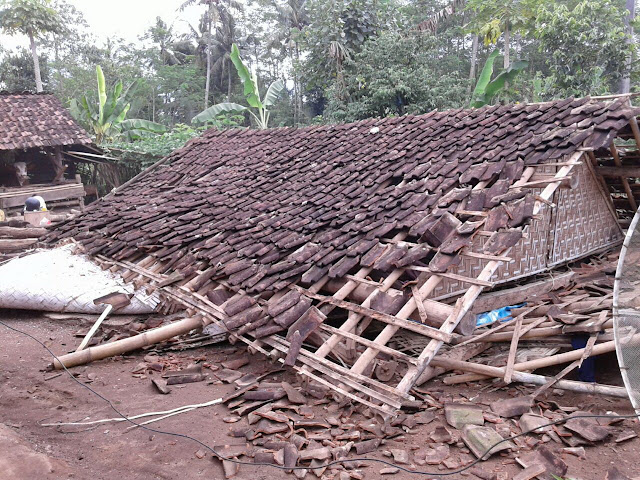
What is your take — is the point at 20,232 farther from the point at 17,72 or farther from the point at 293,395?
the point at 17,72

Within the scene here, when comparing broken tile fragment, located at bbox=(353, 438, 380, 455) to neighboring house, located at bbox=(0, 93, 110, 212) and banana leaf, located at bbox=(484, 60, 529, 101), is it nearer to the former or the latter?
banana leaf, located at bbox=(484, 60, 529, 101)

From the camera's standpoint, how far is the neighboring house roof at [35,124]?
15935 millimetres

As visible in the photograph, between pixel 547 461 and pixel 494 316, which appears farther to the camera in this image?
pixel 494 316

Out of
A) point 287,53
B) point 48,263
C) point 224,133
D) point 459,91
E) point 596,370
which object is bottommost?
point 596,370

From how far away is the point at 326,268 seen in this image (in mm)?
5848

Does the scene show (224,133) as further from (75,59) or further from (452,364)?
(75,59)

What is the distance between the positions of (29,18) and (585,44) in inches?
951

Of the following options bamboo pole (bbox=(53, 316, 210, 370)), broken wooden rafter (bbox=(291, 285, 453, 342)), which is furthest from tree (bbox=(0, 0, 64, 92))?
broken wooden rafter (bbox=(291, 285, 453, 342))

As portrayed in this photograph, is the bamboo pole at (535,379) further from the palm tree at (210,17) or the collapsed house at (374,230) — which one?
the palm tree at (210,17)

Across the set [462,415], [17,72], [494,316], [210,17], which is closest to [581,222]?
[494,316]

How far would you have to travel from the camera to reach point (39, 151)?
690 inches

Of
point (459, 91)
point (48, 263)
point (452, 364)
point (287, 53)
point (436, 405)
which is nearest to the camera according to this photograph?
point (436, 405)

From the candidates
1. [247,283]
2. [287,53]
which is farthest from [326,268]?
[287,53]

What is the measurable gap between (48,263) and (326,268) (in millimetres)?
4979
